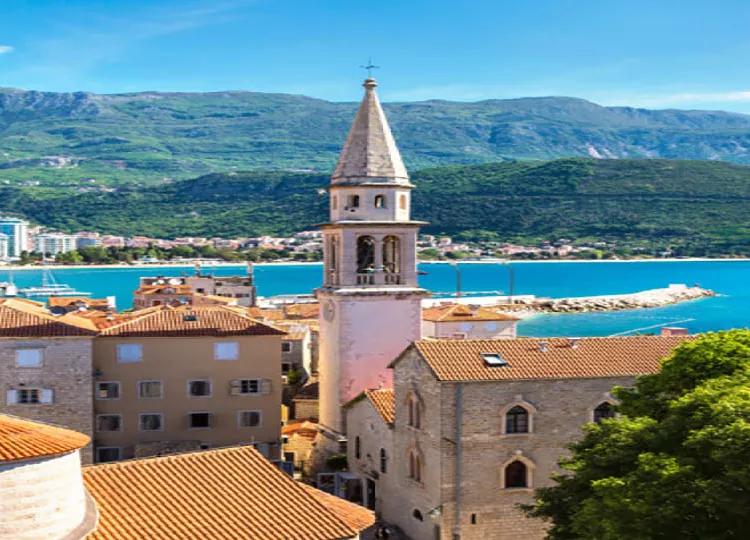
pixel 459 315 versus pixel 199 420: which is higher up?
pixel 459 315

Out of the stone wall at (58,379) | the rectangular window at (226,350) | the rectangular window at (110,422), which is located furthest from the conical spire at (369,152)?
the rectangular window at (110,422)

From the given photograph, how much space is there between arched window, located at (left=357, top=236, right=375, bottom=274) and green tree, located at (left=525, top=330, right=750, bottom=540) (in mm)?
12623

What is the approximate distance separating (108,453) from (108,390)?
203 cm

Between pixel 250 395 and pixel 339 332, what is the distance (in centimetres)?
417

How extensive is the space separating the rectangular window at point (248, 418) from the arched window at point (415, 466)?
27.1 feet

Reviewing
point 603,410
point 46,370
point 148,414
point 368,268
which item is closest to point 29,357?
point 46,370

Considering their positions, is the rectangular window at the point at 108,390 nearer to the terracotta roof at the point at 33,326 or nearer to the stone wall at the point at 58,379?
the stone wall at the point at 58,379

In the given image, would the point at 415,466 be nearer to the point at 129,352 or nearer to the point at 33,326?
the point at 129,352

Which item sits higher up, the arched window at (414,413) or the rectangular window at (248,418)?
the arched window at (414,413)

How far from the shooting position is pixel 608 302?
158 meters

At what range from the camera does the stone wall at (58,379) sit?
3338 centimetres

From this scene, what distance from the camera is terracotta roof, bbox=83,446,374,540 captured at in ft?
57.4

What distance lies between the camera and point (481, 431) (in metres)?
27.9

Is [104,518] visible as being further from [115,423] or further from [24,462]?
[115,423]
